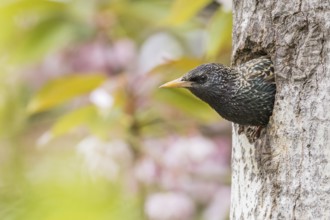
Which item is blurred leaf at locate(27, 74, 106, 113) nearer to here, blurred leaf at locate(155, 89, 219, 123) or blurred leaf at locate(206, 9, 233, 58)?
blurred leaf at locate(155, 89, 219, 123)

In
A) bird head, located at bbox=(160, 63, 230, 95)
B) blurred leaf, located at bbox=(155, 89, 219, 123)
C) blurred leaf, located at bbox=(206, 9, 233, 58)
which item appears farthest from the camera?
blurred leaf, located at bbox=(155, 89, 219, 123)

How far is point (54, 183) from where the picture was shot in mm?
370

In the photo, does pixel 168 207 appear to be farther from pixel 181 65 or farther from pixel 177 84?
pixel 177 84

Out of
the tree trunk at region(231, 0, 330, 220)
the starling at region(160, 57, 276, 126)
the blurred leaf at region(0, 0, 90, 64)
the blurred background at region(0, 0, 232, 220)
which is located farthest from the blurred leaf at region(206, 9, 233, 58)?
the blurred leaf at region(0, 0, 90, 64)

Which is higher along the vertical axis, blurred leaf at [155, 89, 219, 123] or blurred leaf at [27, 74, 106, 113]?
blurred leaf at [27, 74, 106, 113]

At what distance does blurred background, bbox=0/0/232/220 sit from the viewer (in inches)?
87.4

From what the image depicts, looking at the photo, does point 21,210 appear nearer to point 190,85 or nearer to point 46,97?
point 190,85

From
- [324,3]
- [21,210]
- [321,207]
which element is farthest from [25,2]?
[21,210]

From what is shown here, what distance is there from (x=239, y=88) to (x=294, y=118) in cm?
21

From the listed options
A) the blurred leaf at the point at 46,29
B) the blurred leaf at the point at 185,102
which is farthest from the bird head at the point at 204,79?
the blurred leaf at the point at 46,29

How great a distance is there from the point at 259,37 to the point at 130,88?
1001 mm

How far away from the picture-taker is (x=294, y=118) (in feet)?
4.62

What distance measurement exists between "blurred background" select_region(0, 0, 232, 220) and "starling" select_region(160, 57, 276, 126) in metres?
0.31

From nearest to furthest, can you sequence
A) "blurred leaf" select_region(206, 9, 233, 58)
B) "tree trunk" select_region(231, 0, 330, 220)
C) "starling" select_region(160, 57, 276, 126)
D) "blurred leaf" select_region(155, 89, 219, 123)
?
"tree trunk" select_region(231, 0, 330, 220) → "starling" select_region(160, 57, 276, 126) → "blurred leaf" select_region(206, 9, 233, 58) → "blurred leaf" select_region(155, 89, 219, 123)
